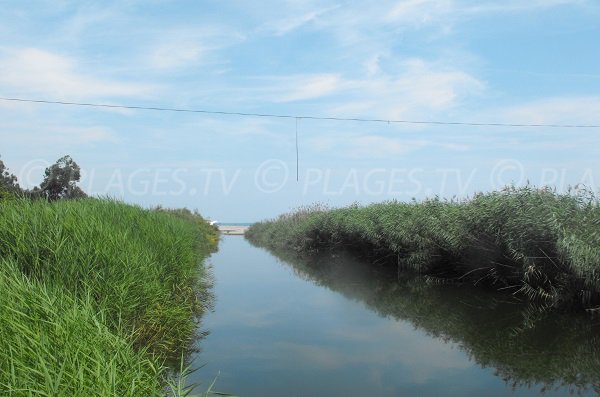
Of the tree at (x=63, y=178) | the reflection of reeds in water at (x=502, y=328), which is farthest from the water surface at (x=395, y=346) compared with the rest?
the tree at (x=63, y=178)

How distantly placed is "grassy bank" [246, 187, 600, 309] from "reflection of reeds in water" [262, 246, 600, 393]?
0.51m

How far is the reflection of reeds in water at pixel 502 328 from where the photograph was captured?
7406 mm

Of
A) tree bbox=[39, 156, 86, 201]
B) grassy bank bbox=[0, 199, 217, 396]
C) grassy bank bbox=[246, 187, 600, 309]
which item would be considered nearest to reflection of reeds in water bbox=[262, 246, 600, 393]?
grassy bank bbox=[246, 187, 600, 309]

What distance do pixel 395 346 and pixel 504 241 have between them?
4.57 meters

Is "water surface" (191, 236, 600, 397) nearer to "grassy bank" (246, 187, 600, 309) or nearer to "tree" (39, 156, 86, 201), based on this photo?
"grassy bank" (246, 187, 600, 309)

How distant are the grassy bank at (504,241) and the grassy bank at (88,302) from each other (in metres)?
6.29

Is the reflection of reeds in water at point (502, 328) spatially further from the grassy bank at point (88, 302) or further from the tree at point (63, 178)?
the tree at point (63, 178)

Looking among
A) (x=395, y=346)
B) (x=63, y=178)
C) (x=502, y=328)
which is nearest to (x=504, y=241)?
(x=502, y=328)

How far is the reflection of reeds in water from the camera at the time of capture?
741 cm

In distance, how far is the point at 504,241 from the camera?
1231 centimetres

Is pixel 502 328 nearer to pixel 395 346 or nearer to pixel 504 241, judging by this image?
pixel 395 346

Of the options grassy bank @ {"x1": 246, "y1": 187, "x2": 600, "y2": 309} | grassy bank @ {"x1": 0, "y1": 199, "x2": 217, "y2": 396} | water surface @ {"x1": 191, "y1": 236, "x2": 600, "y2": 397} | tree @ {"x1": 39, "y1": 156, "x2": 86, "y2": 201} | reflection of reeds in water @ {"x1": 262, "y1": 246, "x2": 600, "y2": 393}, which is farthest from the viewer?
tree @ {"x1": 39, "y1": 156, "x2": 86, "y2": 201}

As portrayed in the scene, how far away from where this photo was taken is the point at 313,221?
95.3 ft

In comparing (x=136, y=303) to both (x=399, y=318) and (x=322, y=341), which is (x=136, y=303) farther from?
(x=399, y=318)
